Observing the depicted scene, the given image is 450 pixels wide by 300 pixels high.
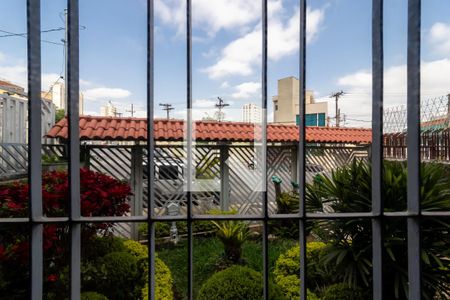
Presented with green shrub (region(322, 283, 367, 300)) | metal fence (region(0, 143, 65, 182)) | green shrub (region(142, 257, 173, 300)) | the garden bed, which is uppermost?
metal fence (region(0, 143, 65, 182))

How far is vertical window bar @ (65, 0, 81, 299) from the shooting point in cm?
62

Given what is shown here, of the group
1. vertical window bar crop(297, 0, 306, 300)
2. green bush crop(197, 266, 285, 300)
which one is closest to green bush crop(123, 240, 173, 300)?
green bush crop(197, 266, 285, 300)

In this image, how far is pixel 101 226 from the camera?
219 cm

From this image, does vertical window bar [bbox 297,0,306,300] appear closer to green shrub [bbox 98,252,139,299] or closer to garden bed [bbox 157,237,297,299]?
green shrub [bbox 98,252,139,299]

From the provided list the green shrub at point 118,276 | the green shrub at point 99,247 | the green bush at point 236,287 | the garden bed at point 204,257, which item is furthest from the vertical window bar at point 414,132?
the garden bed at point 204,257

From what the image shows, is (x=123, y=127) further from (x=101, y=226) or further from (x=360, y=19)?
(x=360, y=19)

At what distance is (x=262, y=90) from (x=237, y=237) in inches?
112

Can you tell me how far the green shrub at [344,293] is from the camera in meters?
1.69

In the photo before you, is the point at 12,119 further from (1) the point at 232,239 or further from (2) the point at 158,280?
(1) the point at 232,239

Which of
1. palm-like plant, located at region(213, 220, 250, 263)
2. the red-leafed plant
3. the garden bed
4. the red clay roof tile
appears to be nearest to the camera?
the red-leafed plant

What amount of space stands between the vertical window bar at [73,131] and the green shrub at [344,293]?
5.33 ft

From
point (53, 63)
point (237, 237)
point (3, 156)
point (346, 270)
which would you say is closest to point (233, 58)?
point (53, 63)

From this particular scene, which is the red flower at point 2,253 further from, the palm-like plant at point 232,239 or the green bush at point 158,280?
the palm-like plant at point 232,239

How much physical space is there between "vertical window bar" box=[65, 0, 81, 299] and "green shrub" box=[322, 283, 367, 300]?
1.63 m
